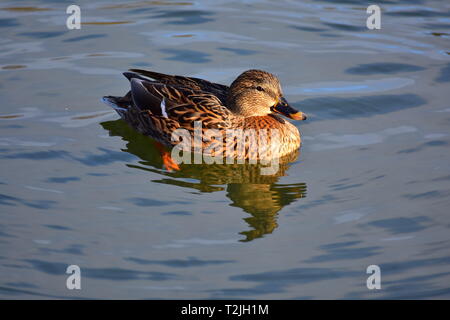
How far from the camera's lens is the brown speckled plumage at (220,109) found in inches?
351

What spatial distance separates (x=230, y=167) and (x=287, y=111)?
3.47 ft

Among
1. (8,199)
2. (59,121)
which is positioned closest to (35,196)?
(8,199)

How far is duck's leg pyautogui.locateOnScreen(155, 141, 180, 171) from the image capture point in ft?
28.7

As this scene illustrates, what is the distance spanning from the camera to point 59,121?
9734 millimetres

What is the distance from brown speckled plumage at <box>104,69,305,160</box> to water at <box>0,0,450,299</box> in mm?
300

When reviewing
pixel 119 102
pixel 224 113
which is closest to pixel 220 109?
pixel 224 113

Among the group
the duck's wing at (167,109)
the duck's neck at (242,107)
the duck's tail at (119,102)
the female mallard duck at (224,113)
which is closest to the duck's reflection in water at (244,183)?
the female mallard duck at (224,113)

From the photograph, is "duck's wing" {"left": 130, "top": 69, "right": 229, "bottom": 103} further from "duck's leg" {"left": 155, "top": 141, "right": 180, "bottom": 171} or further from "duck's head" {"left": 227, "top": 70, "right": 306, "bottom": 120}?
"duck's leg" {"left": 155, "top": 141, "right": 180, "bottom": 171}

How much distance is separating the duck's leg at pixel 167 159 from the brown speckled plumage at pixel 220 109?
0.32ft

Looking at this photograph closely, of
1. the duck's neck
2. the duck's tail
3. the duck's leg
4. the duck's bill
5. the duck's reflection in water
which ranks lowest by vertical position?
the duck's reflection in water

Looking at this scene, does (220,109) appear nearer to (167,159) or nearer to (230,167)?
(230,167)

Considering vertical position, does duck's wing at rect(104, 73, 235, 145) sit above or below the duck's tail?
below

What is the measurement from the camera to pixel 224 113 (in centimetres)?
903

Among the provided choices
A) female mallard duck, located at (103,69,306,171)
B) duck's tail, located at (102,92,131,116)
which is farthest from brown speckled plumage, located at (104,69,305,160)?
duck's tail, located at (102,92,131,116)
